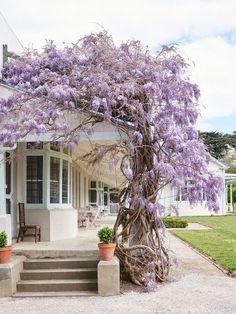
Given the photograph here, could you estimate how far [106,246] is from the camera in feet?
32.6

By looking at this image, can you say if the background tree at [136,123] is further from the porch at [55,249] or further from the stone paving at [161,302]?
the porch at [55,249]

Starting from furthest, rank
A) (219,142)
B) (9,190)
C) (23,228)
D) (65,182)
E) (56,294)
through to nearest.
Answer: (219,142) → (65,182) → (9,190) → (23,228) → (56,294)

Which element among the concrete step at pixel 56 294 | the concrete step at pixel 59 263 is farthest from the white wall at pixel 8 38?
the concrete step at pixel 56 294

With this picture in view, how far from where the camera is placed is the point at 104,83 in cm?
1055

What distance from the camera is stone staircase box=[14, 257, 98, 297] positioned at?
31.8ft

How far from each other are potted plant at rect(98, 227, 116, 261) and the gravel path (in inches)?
34.4

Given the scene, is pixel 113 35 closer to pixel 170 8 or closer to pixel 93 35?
pixel 93 35

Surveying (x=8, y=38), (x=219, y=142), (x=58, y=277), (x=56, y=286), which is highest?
(x=219, y=142)

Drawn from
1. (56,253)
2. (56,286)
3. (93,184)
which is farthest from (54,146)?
(93,184)

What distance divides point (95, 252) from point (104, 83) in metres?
3.87

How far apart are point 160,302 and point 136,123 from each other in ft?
13.0

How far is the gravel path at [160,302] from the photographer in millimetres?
8367

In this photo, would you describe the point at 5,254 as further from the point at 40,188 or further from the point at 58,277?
Answer: the point at 40,188

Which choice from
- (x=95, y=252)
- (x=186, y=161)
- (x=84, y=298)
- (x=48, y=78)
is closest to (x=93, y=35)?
(x=48, y=78)
